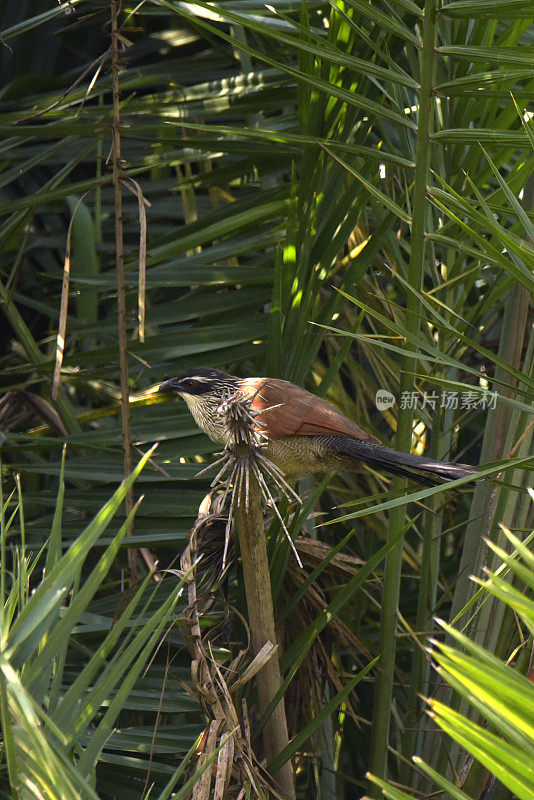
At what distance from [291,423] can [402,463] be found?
0.55m

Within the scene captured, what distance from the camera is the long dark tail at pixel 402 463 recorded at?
69.9 inches

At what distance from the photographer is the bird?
2.29 meters

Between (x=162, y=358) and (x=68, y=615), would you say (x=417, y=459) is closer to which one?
(x=162, y=358)

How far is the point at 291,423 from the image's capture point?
240 cm

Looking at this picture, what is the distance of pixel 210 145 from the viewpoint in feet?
7.58

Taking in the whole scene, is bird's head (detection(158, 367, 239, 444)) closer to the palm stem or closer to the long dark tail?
the long dark tail

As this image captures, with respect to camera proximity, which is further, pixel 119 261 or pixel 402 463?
pixel 119 261

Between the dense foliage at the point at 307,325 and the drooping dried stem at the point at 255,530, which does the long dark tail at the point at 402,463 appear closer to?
the dense foliage at the point at 307,325

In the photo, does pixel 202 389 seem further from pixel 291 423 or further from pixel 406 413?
pixel 406 413

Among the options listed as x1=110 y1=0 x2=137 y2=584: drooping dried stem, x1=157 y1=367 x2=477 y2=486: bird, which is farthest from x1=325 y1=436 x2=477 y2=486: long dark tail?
x1=110 y1=0 x2=137 y2=584: drooping dried stem

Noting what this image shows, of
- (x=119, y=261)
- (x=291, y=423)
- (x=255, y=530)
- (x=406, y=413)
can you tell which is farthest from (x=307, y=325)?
(x=255, y=530)

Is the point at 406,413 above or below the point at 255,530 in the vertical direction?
above

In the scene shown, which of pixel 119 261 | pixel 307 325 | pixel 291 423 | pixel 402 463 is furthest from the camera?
pixel 291 423

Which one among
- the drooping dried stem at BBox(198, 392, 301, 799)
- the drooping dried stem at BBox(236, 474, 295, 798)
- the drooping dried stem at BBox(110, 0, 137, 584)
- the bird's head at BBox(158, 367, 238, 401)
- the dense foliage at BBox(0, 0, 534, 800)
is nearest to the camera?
the drooping dried stem at BBox(198, 392, 301, 799)
